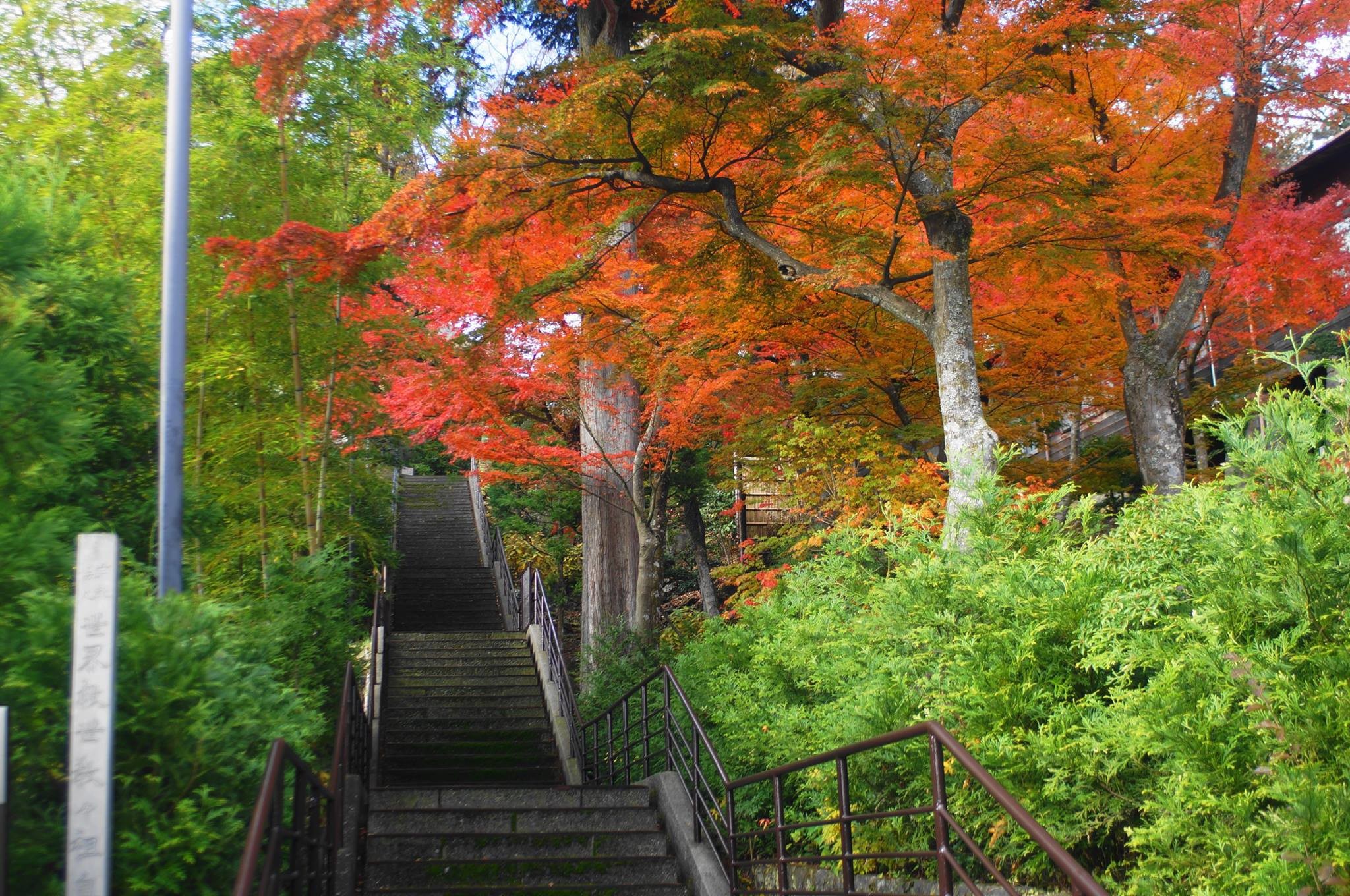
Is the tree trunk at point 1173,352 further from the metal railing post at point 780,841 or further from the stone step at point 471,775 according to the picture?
the stone step at point 471,775

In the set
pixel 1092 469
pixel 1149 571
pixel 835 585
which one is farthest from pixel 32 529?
pixel 1092 469

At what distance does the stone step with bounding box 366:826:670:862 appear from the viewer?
255 inches

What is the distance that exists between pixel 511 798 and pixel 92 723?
4.87 meters

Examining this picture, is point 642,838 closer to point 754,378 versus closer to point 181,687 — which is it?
point 181,687

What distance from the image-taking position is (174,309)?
4793mm

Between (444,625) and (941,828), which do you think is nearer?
(941,828)

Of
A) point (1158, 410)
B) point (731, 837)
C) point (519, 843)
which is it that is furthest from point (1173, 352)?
point (519, 843)

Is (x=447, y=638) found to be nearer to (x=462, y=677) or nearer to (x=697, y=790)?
(x=462, y=677)

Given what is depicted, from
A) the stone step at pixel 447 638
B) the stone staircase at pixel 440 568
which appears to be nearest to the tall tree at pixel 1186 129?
the stone step at pixel 447 638

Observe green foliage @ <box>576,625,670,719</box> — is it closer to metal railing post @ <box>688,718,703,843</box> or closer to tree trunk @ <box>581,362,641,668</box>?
tree trunk @ <box>581,362,641,668</box>

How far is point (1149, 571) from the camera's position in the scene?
4.33 m

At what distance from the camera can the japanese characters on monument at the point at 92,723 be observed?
2895 millimetres

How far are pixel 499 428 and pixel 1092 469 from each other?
7814 millimetres

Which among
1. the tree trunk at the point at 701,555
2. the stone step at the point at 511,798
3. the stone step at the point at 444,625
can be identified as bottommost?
the stone step at the point at 511,798
